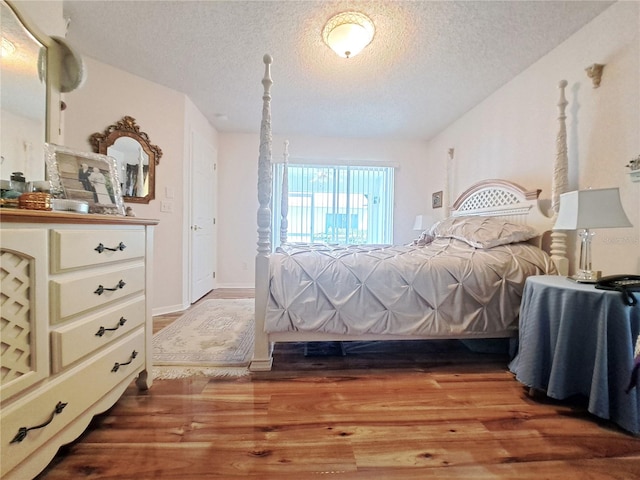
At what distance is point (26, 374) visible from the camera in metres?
0.81

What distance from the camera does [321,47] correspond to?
2211 millimetres

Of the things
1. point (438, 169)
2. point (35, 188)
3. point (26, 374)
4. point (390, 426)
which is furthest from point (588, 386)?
point (438, 169)

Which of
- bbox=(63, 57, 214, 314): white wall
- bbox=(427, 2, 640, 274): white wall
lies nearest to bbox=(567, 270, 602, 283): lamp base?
bbox=(427, 2, 640, 274): white wall

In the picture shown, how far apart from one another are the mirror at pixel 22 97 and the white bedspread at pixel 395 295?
1330 millimetres

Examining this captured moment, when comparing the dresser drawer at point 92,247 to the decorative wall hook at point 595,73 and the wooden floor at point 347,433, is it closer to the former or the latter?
the wooden floor at point 347,433

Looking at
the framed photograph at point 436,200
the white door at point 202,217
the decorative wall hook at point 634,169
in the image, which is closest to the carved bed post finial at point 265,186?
the white door at point 202,217

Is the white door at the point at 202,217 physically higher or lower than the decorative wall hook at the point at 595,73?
lower

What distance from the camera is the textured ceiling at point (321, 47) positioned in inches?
71.9

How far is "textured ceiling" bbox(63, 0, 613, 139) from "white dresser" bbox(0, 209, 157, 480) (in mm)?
1757

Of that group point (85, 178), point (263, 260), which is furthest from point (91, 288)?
point (263, 260)

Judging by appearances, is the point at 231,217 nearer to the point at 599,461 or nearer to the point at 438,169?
the point at 438,169

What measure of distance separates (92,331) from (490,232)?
2.59 m

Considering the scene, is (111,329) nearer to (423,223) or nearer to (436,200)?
(423,223)

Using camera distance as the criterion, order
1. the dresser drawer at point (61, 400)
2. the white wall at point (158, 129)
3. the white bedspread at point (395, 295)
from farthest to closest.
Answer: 1. the white wall at point (158, 129)
2. the white bedspread at point (395, 295)
3. the dresser drawer at point (61, 400)
